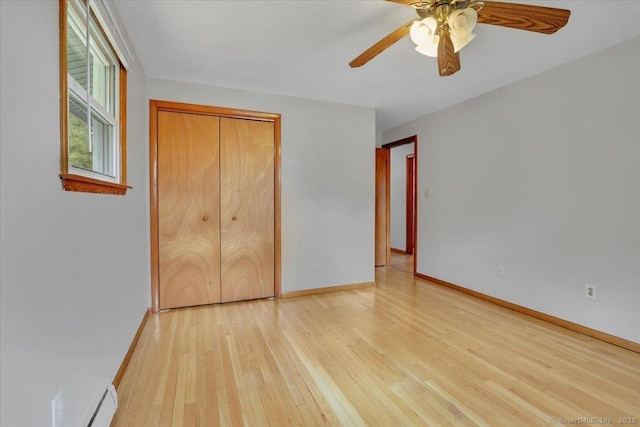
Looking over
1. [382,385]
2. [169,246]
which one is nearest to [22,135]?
[382,385]

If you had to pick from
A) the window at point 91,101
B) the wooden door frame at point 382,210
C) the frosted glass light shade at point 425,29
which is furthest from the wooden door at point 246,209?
the wooden door frame at point 382,210

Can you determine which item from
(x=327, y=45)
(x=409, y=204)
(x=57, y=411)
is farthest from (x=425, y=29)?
(x=409, y=204)

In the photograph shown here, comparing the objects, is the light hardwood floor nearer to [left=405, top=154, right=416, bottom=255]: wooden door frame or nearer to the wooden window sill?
the wooden window sill

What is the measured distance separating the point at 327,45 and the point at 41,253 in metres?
2.06

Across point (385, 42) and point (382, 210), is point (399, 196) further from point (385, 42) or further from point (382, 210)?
point (385, 42)

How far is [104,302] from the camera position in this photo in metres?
1.48

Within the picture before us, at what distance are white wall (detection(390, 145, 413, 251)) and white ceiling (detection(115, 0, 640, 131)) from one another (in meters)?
2.83

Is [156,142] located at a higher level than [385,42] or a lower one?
lower

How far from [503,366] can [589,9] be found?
227 cm

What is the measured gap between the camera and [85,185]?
123cm

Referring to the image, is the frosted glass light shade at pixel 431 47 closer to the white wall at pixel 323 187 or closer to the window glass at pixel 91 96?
the window glass at pixel 91 96

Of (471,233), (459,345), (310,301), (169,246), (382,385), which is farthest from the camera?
(471,233)

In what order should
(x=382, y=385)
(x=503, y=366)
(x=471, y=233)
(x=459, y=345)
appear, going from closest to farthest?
(x=382, y=385)
(x=503, y=366)
(x=459, y=345)
(x=471, y=233)

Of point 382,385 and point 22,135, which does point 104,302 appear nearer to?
point 22,135
